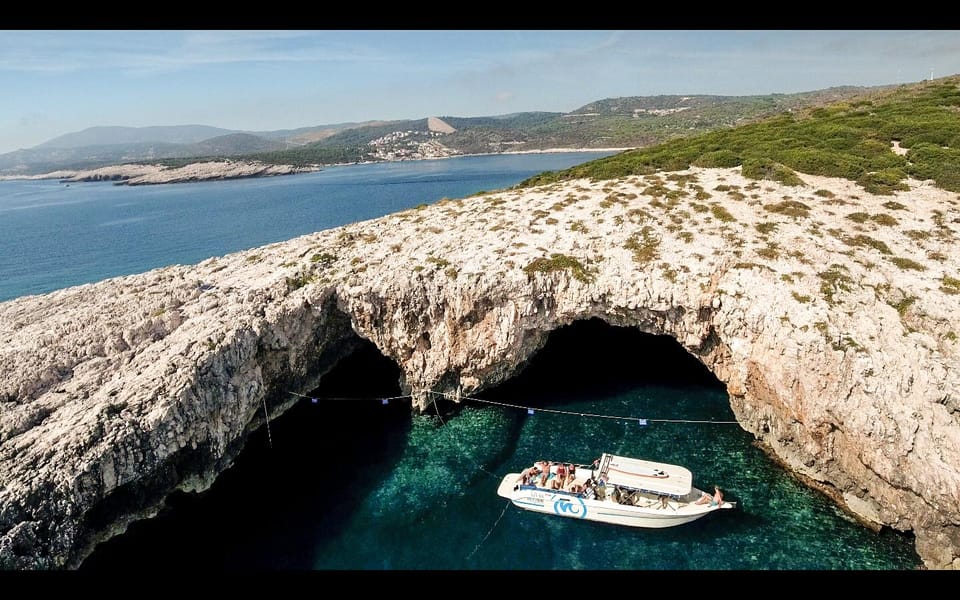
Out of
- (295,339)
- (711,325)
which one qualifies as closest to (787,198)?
(711,325)

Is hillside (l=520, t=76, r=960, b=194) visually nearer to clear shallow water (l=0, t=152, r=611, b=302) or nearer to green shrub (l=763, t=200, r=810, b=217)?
green shrub (l=763, t=200, r=810, b=217)

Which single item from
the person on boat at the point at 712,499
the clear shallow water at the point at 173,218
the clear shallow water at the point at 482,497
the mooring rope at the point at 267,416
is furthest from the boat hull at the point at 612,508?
the clear shallow water at the point at 173,218

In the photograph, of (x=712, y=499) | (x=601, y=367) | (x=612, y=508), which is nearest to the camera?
(x=612, y=508)

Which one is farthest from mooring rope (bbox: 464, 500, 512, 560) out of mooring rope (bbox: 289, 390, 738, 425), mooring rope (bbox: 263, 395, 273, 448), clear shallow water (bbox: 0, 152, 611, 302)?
A: clear shallow water (bbox: 0, 152, 611, 302)

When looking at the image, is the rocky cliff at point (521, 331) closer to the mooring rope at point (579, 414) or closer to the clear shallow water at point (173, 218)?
the mooring rope at point (579, 414)

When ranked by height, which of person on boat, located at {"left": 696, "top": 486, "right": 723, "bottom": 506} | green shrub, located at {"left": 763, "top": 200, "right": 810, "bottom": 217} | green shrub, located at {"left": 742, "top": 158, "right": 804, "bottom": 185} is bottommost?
person on boat, located at {"left": 696, "top": 486, "right": 723, "bottom": 506}

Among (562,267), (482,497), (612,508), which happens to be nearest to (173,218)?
(562,267)

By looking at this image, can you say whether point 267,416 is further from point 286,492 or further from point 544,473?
point 544,473
